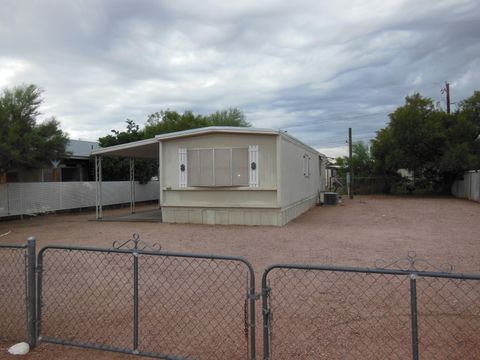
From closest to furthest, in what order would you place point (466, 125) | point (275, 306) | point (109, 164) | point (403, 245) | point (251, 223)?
point (275, 306)
point (403, 245)
point (251, 223)
point (109, 164)
point (466, 125)

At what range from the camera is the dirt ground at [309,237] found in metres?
7.73

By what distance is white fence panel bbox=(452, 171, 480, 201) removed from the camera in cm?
2236

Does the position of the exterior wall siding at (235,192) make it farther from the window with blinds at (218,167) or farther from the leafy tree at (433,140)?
the leafy tree at (433,140)

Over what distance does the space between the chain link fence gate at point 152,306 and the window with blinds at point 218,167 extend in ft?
18.2

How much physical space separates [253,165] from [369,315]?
8.22 m

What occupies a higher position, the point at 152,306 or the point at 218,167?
the point at 218,167

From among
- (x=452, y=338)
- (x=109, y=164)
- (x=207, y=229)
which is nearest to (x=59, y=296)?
(x=452, y=338)

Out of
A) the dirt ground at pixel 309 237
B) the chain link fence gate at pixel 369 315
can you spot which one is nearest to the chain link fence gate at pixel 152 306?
the chain link fence gate at pixel 369 315

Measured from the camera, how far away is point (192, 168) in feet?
42.4

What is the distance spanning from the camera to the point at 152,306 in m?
4.75

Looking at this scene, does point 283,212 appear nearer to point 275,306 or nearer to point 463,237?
point 463,237

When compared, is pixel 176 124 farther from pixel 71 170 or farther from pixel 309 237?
pixel 309 237

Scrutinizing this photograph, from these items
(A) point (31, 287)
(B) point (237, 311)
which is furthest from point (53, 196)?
(A) point (31, 287)

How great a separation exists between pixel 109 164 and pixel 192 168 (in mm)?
10877
